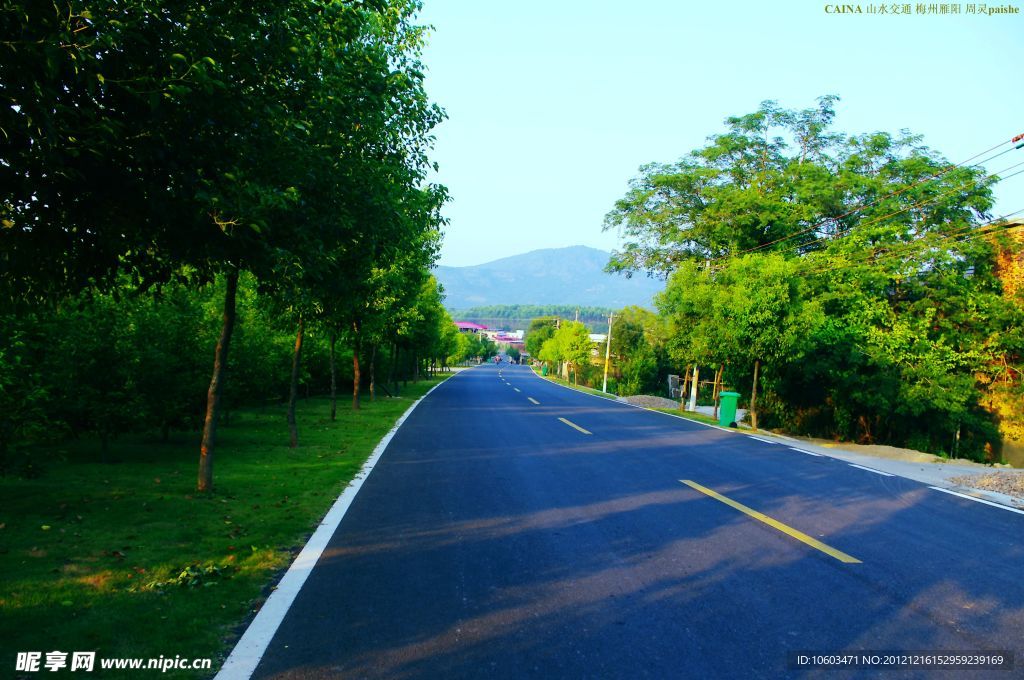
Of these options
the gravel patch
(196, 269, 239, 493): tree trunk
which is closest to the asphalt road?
the gravel patch

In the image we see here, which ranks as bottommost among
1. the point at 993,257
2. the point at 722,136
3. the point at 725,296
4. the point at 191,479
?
the point at 191,479

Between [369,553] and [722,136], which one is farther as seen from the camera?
[722,136]

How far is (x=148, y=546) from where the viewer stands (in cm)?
591

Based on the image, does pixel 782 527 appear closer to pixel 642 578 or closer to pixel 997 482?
pixel 642 578

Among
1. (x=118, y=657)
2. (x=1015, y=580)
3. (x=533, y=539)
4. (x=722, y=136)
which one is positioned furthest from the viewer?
(x=722, y=136)

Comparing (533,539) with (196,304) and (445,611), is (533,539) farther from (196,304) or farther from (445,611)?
(196,304)

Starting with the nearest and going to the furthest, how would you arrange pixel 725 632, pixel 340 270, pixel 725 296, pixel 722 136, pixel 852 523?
pixel 725 632 → pixel 852 523 → pixel 340 270 → pixel 725 296 → pixel 722 136

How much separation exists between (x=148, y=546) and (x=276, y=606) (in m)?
2.08

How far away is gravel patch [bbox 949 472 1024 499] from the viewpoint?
33.9 feet

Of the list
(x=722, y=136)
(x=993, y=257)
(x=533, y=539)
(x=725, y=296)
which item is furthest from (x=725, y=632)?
(x=722, y=136)

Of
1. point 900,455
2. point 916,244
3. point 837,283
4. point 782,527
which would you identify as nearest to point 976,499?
point 782,527

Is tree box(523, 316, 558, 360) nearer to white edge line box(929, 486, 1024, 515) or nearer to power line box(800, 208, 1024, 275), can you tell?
power line box(800, 208, 1024, 275)

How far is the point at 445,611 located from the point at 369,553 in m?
1.61

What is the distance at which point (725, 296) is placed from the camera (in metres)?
23.6
